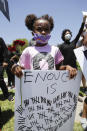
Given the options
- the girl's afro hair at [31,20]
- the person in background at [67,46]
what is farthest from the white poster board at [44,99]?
the person in background at [67,46]

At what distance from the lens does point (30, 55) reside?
6.34 ft

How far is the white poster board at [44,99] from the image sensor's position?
1687 millimetres

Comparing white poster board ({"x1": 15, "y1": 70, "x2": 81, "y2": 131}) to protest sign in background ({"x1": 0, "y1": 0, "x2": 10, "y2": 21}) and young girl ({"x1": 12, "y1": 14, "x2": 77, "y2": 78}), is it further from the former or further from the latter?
protest sign in background ({"x1": 0, "y1": 0, "x2": 10, "y2": 21})

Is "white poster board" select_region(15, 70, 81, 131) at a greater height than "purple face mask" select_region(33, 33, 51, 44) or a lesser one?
lesser

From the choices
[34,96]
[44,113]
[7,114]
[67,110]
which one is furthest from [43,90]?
[7,114]

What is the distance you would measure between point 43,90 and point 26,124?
0.36 metres

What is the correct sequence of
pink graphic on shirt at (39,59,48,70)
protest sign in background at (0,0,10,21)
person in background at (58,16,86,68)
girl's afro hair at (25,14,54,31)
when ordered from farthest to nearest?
person in background at (58,16,86,68)
protest sign in background at (0,0,10,21)
girl's afro hair at (25,14,54,31)
pink graphic on shirt at (39,59,48,70)

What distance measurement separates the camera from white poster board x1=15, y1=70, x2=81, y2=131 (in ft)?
5.53

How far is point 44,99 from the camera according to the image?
1.76 m

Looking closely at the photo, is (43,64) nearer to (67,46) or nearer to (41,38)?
(41,38)

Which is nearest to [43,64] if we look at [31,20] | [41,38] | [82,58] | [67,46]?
[41,38]

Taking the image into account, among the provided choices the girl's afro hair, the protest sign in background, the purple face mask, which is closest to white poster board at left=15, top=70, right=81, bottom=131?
the purple face mask

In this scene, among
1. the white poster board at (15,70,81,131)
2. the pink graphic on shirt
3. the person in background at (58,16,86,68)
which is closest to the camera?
the white poster board at (15,70,81,131)

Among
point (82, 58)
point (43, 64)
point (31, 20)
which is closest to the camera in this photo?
point (43, 64)
